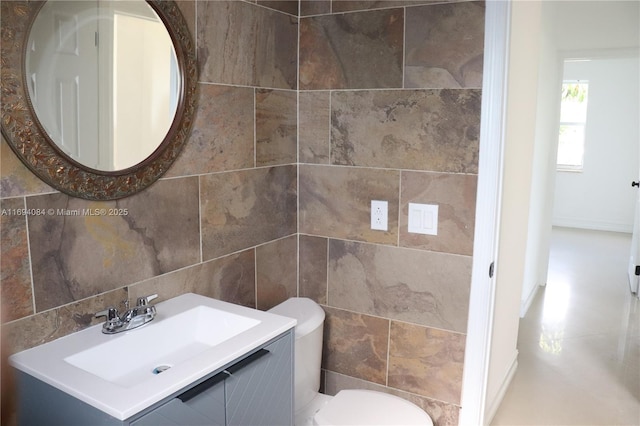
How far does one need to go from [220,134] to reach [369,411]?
3.81 ft

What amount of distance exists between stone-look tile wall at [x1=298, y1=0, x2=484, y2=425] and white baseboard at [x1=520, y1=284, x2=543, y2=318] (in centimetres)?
203

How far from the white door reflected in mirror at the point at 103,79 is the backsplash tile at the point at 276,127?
1.47ft

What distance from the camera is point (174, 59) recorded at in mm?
1614

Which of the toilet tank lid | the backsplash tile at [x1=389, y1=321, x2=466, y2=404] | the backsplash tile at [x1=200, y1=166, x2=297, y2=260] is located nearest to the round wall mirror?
the backsplash tile at [x1=200, y1=166, x2=297, y2=260]

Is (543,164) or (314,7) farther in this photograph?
(543,164)

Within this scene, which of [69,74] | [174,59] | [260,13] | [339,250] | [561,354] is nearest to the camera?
[69,74]

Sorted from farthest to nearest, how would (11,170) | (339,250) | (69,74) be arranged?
1. (339,250)
2. (69,74)
3. (11,170)

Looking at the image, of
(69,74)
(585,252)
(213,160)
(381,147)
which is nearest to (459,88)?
(381,147)

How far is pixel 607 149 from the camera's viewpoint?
6820 mm

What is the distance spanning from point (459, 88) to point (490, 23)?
235 mm

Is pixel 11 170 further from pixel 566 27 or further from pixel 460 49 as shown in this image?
pixel 566 27

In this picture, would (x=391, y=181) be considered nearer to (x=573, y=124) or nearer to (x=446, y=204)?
(x=446, y=204)

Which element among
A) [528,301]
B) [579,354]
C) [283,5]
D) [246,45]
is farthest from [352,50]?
[528,301]

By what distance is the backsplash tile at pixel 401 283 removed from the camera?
1993mm
